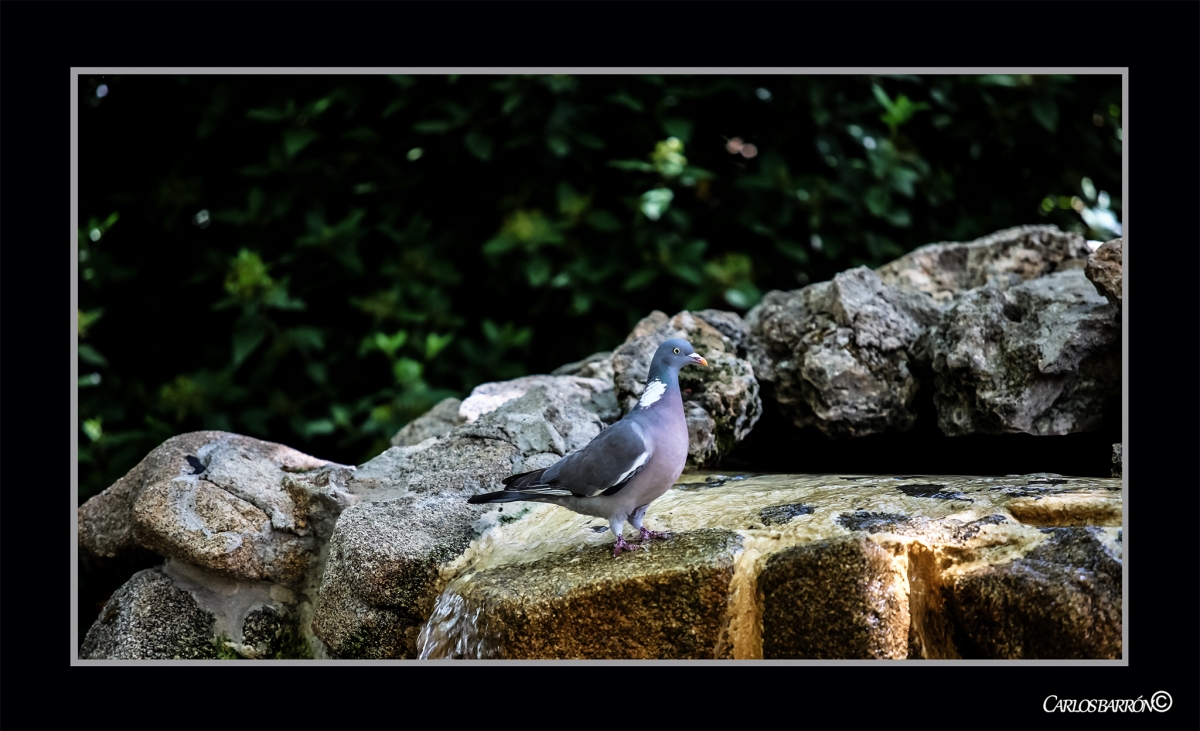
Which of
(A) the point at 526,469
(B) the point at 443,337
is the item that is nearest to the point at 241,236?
(B) the point at 443,337

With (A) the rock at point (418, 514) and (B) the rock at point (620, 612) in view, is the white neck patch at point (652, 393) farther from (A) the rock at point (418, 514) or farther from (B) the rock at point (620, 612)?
(A) the rock at point (418, 514)

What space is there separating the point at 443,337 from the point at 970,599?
3098 millimetres

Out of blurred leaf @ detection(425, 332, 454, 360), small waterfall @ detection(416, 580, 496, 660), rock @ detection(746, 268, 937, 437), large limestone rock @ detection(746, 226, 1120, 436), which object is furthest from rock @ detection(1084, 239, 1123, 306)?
blurred leaf @ detection(425, 332, 454, 360)

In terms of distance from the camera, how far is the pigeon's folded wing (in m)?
2.35

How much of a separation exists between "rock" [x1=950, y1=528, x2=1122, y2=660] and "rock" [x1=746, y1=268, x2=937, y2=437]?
3.70 feet

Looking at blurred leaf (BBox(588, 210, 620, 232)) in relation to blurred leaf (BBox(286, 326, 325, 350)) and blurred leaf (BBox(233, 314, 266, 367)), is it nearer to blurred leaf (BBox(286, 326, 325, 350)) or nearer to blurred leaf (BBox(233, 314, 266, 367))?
blurred leaf (BBox(286, 326, 325, 350))

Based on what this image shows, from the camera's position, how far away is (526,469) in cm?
302

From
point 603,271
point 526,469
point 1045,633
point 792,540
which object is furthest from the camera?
point 603,271

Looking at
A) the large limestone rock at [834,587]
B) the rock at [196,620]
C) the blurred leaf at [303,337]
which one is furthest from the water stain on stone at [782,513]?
the blurred leaf at [303,337]

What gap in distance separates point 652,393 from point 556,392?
91cm

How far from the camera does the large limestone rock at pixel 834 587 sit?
84.0 inches

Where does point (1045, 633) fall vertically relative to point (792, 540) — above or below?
below

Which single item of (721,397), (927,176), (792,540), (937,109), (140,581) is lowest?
(140,581)

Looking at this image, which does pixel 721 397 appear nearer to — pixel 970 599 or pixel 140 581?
pixel 970 599
